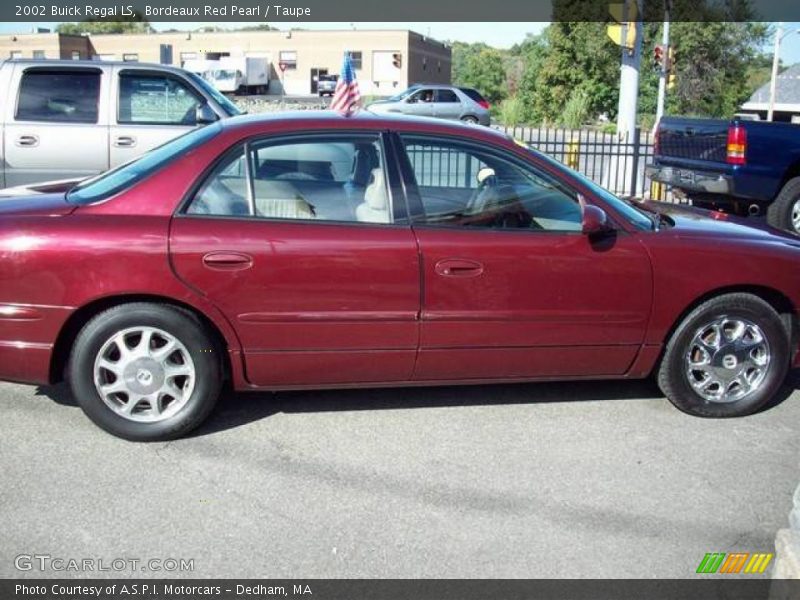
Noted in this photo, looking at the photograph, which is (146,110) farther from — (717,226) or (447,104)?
(447,104)

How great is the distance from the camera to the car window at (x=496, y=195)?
4387 millimetres

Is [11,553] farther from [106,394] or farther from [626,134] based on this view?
[626,134]

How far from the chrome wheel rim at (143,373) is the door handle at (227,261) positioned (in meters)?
0.41

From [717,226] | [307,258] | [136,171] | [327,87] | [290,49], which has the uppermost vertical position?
[290,49]

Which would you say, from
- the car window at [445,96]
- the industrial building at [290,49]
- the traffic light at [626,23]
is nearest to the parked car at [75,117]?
the traffic light at [626,23]

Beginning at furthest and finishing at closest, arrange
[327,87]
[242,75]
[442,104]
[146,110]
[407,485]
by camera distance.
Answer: [242,75]
[327,87]
[442,104]
[146,110]
[407,485]

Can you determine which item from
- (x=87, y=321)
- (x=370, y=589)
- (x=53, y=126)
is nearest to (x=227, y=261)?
(x=87, y=321)

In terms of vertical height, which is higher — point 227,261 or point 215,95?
point 215,95

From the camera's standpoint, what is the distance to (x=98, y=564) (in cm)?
315

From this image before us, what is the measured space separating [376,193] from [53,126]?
5.21m

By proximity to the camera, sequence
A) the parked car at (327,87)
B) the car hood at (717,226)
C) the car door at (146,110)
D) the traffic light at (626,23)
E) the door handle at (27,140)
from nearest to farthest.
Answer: the car hood at (717,226) → the door handle at (27,140) → the car door at (146,110) → the traffic light at (626,23) → the parked car at (327,87)

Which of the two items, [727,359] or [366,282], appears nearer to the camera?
[366,282]

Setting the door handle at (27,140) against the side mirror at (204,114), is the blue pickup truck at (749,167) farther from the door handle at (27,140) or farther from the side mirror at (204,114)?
the door handle at (27,140)

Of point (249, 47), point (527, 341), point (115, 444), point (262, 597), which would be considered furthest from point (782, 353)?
point (249, 47)
